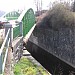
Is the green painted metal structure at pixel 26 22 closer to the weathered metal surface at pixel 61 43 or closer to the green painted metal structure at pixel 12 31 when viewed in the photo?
→ the green painted metal structure at pixel 12 31

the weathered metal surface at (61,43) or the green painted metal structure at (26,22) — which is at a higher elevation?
the green painted metal structure at (26,22)

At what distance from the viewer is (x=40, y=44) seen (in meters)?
22.7

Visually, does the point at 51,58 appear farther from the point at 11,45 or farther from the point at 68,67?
the point at 11,45

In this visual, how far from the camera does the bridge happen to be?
12047 mm

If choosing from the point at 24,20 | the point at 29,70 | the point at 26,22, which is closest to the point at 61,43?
the point at 24,20

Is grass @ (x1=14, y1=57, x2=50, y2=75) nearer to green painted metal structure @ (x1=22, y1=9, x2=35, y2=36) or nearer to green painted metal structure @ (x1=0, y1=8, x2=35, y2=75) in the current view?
green painted metal structure @ (x1=0, y1=8, x2=35, y2=75)

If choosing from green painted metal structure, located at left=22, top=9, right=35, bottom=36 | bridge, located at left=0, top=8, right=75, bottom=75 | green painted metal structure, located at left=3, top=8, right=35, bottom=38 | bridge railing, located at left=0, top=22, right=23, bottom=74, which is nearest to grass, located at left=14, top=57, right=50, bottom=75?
bridge, located at left=0, top=8, right=75, bottom=75

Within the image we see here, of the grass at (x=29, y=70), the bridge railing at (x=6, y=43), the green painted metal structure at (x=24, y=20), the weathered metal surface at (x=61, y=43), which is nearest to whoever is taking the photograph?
the bridge railing at (x=6, y=43)

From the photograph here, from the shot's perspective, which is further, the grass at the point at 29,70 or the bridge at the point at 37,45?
the bridge at the point at 37,45

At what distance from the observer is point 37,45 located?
2322 centimetres

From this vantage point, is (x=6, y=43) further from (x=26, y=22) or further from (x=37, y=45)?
(x=37, y=45)

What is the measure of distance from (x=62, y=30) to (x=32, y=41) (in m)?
6.90

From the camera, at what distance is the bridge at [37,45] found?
12047mm

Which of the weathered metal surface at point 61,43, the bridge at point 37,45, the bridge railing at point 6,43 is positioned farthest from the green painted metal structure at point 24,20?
the weathered metal surface at point 61,43
